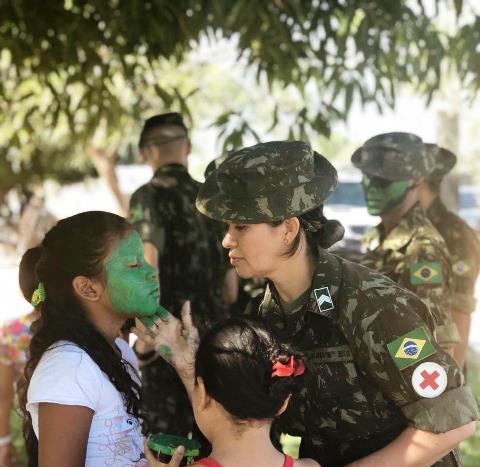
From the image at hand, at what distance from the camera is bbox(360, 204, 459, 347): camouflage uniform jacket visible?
3.47 m

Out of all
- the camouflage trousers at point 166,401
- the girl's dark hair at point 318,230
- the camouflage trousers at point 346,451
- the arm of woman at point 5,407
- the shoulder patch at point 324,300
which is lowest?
the arm of woman at point 5,407

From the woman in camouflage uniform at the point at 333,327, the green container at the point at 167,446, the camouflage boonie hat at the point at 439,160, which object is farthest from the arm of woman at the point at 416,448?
the camouflage boonie hat at the point at 439,160

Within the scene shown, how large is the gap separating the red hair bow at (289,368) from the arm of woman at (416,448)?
0.29 m

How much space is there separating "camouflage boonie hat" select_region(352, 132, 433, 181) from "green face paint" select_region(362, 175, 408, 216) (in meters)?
0.03

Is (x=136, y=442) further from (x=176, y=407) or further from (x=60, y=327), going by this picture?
(x=176, y=407)

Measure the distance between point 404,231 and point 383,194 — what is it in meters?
0.28

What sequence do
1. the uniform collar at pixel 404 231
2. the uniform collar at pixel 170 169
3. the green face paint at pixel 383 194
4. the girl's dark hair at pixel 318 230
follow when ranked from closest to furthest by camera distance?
the girl's dark hair at pixel 318 230, the uniform collar at pixel 404 231, the green face paint at pixel 383 194, the uniform collar at pixel 170 169

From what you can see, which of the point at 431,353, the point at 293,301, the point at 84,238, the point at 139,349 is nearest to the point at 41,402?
the point at 84,238

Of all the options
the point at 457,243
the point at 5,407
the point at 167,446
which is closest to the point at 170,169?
the point at 457,243

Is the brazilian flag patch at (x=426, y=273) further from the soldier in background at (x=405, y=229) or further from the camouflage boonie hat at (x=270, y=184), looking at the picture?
the camouflage boonie hat at (x=270, y=184)

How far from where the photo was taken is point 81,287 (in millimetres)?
2422

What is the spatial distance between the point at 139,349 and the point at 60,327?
5.94 ft

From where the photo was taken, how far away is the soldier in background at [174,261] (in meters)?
4.08

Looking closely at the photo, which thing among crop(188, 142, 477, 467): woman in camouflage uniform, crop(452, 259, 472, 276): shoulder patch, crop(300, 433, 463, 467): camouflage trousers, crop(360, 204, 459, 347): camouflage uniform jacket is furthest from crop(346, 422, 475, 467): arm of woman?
crop(452, 259, 472, 276): shoulder patch
